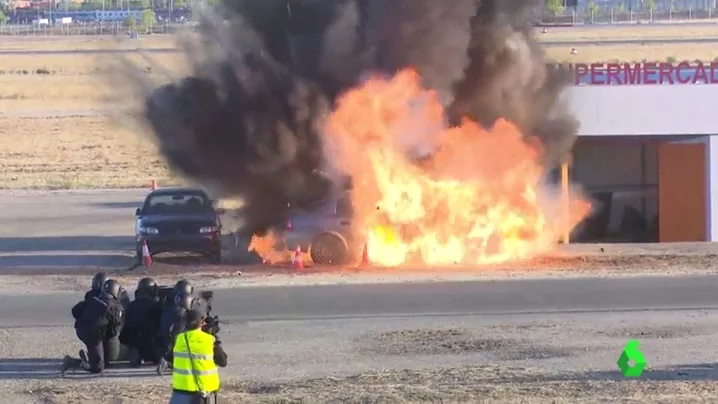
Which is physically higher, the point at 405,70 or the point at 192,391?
the point at 405,70

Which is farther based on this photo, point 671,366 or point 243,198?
point 243,198

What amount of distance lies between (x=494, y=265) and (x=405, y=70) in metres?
4.43

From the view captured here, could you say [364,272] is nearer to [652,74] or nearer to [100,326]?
[652,74]

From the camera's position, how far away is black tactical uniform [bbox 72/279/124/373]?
15.3 metres

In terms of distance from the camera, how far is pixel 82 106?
7931cm

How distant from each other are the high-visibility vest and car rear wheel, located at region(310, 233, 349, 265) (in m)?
14.7

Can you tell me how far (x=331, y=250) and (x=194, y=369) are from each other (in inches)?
587

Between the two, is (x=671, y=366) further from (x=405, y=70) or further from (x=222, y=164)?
(x=222, y=164)

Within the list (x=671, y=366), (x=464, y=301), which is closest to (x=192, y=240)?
(x=464, y=301)

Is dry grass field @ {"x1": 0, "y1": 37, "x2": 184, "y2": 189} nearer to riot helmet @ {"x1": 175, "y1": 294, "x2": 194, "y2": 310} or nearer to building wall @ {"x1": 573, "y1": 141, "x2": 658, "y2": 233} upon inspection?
building wall @ {"x1": 573, "y1": 141, "x2": 658, "y2": 233}

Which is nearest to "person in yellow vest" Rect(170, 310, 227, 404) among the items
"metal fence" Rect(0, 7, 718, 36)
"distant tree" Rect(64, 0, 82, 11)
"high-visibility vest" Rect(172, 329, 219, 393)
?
"high-visibility vest" Rect(172, 329, 219, 393)

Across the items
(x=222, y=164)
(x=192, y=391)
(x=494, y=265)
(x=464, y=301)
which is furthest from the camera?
(x=222, y=164)

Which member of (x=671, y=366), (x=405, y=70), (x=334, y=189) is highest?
(x=405, y=70)

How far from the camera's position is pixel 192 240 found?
87.8 feet
